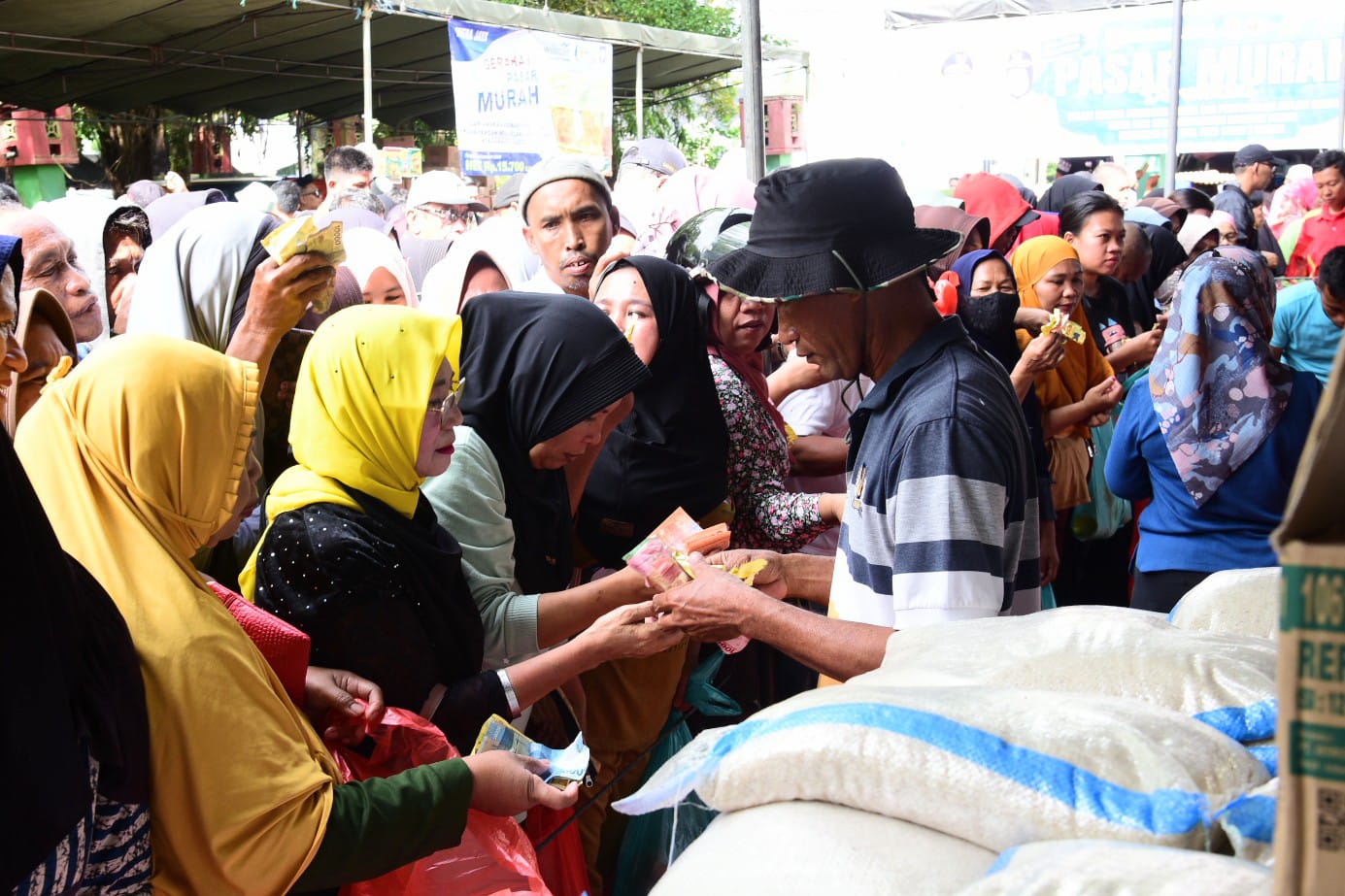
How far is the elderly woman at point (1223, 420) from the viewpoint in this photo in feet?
11.3

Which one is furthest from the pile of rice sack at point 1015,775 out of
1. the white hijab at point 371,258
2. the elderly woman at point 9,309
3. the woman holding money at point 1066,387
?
the white hijab at point 371,258

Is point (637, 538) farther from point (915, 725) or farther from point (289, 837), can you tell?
point (915, 725)

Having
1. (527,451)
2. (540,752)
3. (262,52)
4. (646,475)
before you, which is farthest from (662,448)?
(262,52)

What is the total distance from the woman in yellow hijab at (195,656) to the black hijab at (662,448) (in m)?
1.56

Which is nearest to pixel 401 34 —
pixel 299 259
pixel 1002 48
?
pixel 1002 48

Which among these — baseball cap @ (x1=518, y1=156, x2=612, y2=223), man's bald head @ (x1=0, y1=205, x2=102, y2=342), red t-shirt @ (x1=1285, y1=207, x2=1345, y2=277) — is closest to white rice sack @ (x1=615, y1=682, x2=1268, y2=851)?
man's bald head @ (x1=0, y1=205, x2=102, y2=342)

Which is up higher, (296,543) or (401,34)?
(401,34)

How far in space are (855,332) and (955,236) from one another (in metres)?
0.27

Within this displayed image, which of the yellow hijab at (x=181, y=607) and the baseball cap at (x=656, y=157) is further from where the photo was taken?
the baseball cap at (x=656, y=157)

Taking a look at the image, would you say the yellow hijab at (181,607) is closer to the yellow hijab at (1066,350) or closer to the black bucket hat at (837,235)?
the black bucket hat at (837,235)

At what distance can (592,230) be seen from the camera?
16.0ft

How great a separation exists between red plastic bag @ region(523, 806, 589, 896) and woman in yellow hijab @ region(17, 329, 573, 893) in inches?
31.6

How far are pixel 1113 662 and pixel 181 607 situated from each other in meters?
1.35

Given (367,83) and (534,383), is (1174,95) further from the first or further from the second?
(534,383)
